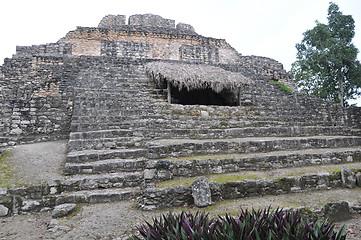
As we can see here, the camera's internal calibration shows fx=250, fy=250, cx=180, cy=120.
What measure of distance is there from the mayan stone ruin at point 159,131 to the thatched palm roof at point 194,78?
4 centimetres

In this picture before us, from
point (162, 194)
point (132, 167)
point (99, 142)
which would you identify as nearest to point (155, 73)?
point (99, 142)

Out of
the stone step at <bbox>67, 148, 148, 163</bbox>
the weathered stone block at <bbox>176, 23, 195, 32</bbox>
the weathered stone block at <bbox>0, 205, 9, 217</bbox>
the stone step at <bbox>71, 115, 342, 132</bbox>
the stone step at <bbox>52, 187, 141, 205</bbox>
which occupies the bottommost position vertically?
the weathered stone block at <bbox>0, 205, 9, 217</bbox>

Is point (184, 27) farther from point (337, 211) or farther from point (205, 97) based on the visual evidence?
point (337, 211)

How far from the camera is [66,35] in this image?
14.7 meters

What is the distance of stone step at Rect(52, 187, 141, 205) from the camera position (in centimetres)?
413

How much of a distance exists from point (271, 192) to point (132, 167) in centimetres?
263

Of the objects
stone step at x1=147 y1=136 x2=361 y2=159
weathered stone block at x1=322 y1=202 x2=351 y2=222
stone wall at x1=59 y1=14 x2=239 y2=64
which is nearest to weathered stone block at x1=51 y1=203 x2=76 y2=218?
stone step at x1=147 y1=136 x2=361 y2=159

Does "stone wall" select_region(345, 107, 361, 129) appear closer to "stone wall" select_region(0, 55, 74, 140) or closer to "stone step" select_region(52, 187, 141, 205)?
"stone step" select_region(52, 187, 141, 205)

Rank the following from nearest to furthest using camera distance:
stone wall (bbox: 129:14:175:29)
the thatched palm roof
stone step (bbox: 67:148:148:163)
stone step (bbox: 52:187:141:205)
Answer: stone step (bbox: 52:187:141:205)
stone step (bbox: 67:148:148:163)
the thatched palm roof
stone wall (bbox: 129:14:175:29)

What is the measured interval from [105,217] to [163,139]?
2.84m

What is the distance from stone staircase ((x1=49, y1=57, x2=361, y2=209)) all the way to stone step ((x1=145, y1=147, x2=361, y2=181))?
0.06 feet

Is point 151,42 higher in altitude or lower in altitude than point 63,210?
higher

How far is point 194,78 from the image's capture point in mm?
8477

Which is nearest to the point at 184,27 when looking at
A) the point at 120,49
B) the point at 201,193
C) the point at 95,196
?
the point at 120,49
